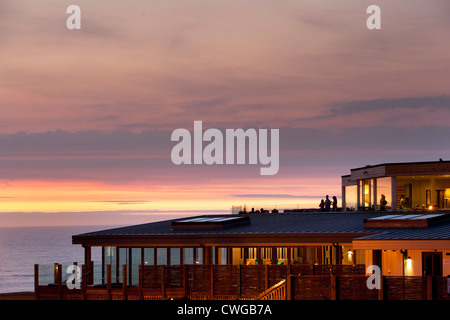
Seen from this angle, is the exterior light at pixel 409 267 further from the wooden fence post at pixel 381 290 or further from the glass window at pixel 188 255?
the glass window at pixel 188 255

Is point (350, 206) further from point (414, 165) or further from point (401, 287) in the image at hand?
point (401, 287)

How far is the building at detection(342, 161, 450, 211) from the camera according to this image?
46.2 m

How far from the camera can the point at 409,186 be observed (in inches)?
1895

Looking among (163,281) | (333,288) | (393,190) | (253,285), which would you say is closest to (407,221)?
(253,285)

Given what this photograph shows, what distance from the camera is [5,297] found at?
146 ft

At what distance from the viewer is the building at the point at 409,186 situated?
46.2 m

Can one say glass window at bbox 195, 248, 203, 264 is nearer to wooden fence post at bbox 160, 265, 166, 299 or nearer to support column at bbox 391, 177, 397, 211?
wooden fence post at bbox 160, 265, 166, 299

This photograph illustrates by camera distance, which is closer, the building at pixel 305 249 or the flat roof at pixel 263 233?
the building at pixel 305 249

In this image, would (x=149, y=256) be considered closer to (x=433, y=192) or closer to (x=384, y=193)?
(x=384, y=193)

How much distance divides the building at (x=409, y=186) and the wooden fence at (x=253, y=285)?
1743cm

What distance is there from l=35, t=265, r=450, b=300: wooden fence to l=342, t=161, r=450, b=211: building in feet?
57.2

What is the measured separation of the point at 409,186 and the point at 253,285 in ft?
66.0

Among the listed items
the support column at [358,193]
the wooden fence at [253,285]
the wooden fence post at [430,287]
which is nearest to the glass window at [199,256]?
the wooden fence at [253,285]
